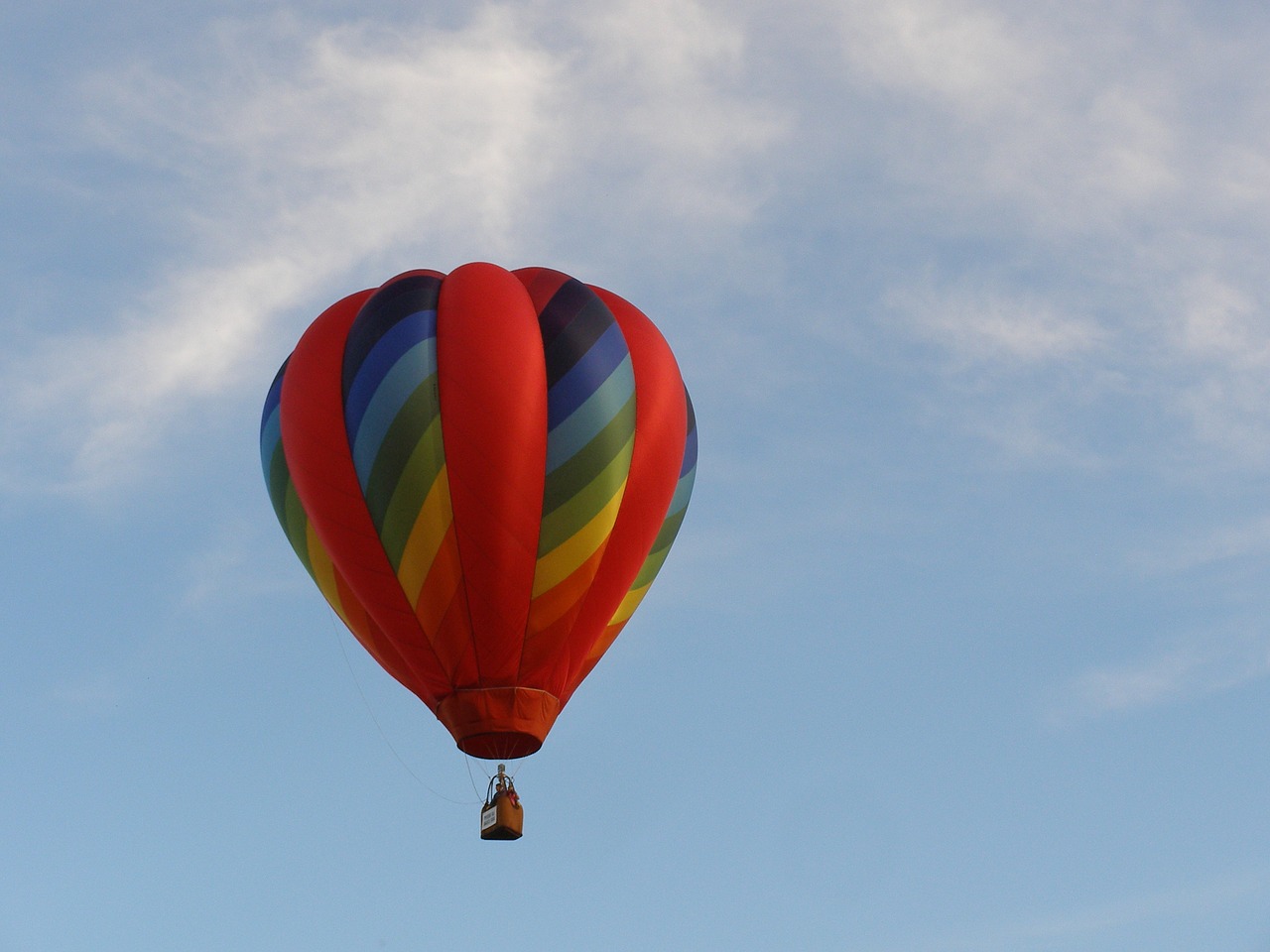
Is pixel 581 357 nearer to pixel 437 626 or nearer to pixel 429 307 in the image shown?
pixel 429 307

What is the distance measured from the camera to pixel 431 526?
2292 cm

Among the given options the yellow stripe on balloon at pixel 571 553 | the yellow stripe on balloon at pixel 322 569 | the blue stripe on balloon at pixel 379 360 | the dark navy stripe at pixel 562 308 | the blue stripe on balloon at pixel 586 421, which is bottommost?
the yellow stripe on balloon at pixel 571 553

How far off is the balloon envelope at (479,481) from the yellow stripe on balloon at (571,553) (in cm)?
2

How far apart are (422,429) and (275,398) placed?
260 centimetres

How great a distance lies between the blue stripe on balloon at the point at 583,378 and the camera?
76.5 ft

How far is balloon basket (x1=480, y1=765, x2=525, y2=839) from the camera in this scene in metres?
22.7

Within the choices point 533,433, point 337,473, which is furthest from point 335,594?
point 533,433

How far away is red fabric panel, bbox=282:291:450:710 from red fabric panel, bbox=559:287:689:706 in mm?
Answer: 1549

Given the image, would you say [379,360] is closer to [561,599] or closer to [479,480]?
[479,480]

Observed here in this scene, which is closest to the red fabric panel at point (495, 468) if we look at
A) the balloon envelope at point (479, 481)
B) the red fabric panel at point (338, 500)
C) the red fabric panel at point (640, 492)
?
the balloon envelope at point (479, 481)

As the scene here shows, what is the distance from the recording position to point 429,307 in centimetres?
2383

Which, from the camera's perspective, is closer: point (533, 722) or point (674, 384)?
point (533, 722)

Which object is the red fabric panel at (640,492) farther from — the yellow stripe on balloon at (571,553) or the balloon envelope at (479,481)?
the yellow stripe on balloon at (571,553)

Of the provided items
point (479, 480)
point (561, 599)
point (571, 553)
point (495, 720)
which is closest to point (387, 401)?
point (479, 480)
